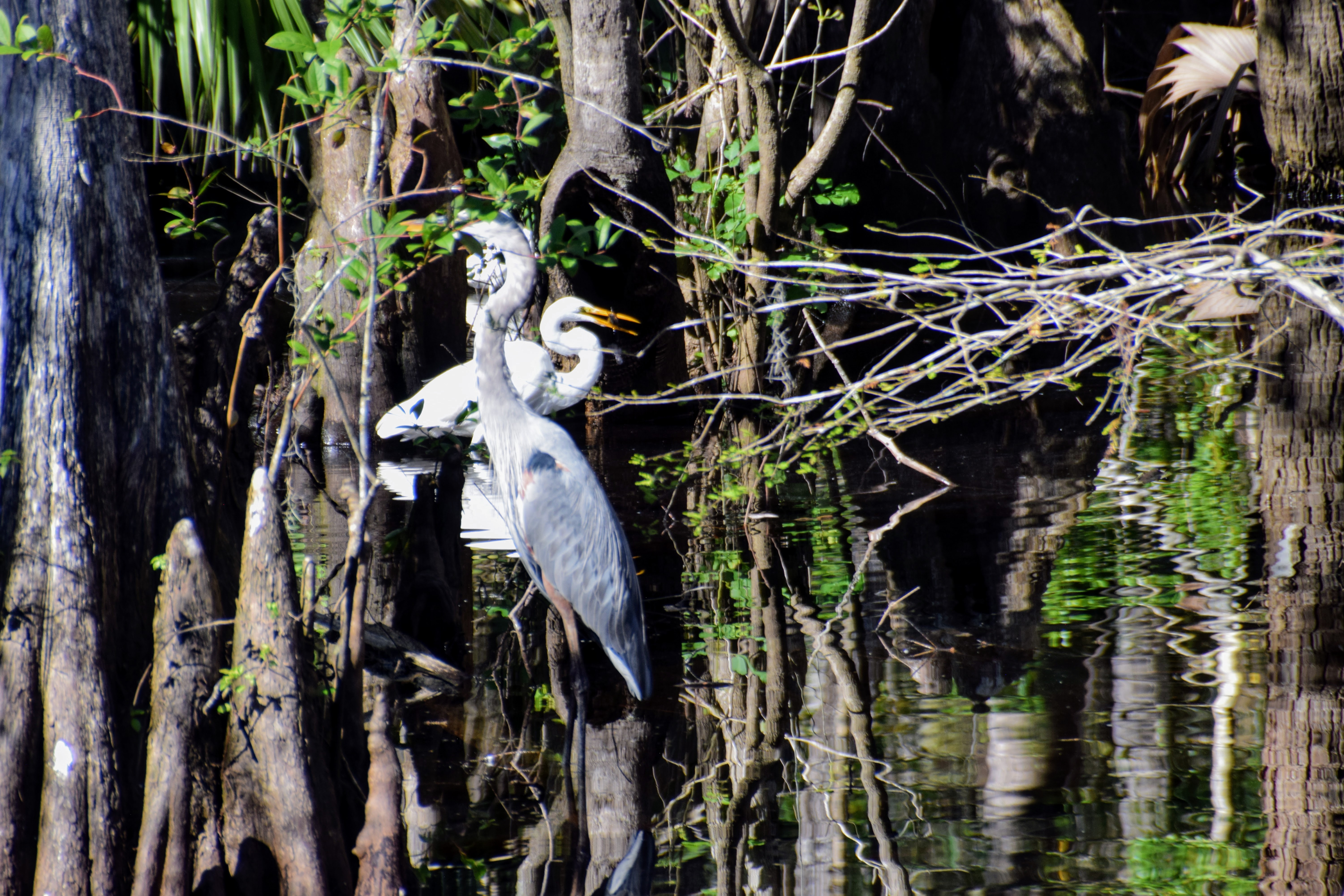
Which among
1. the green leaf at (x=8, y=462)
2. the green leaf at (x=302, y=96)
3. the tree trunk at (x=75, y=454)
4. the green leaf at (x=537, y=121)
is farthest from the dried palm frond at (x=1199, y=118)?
the green leaf at (x=8, y=462)

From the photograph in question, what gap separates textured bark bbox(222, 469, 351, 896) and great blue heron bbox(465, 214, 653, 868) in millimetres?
1146

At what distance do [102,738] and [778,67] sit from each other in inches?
176

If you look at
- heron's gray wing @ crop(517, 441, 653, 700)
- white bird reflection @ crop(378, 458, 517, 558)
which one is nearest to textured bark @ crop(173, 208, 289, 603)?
heron's gray wing @ crop(517, 441, 653, 700)

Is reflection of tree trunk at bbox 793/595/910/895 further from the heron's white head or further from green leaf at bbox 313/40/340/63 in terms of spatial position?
green leaf at bbox 313/40/340/63

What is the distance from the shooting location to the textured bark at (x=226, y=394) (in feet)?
9.59

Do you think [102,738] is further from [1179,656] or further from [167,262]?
[167,262]

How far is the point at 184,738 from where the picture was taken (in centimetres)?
241

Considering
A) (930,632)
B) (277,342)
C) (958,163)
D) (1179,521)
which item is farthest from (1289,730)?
(958,163)

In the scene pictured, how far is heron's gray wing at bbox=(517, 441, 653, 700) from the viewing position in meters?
3.73

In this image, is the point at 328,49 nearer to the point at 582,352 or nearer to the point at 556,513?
the point at 556,513

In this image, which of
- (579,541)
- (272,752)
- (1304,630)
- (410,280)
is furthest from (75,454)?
(410,280)

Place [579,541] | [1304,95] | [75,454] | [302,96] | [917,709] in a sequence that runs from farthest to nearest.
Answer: [1304,95], [579,541], [917,709], [302,96], [75,454]

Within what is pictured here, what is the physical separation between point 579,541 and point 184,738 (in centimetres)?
161

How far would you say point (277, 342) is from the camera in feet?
23.7
